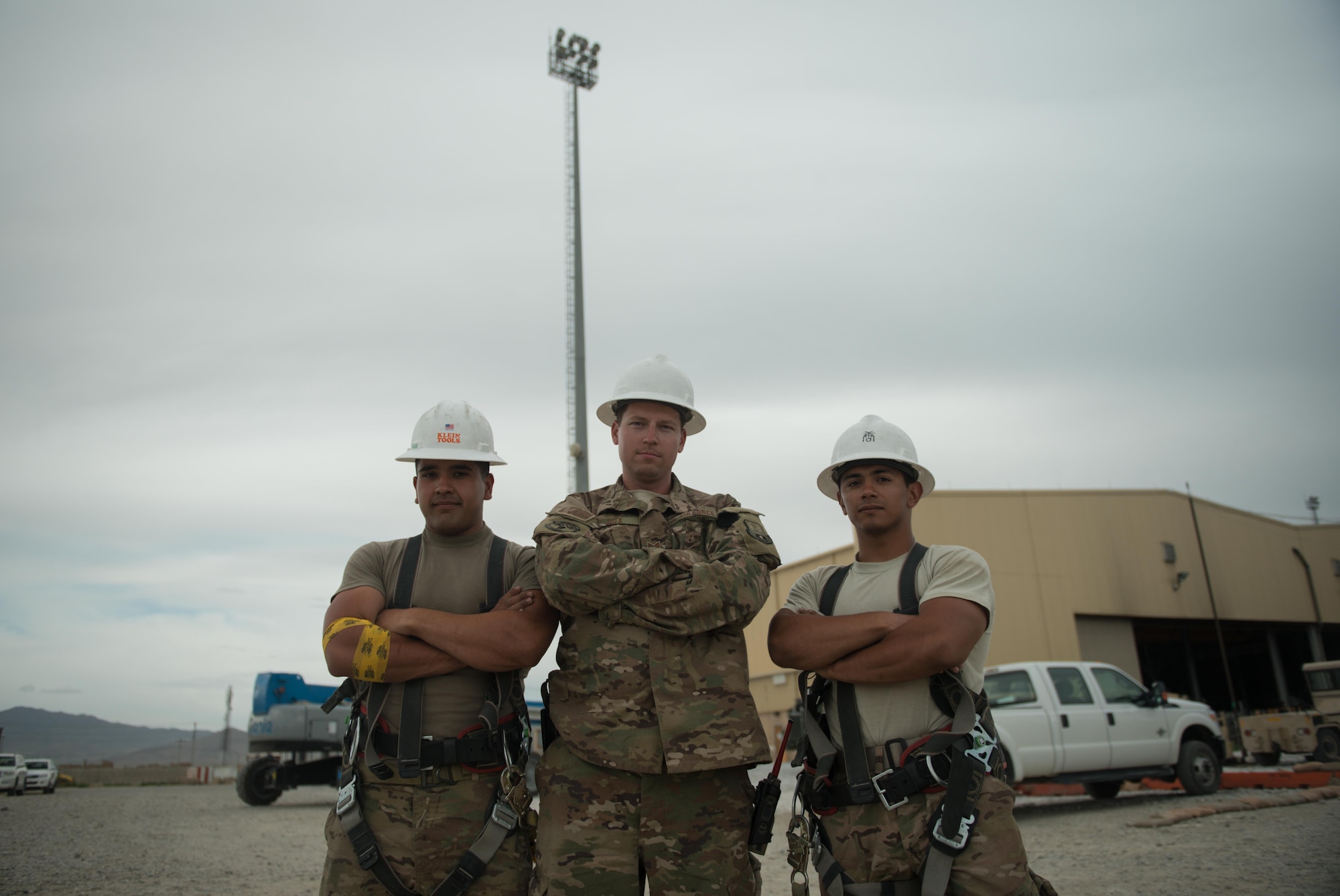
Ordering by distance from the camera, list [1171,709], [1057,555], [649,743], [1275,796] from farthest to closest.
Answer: [1057,555] < [1171,709] < [1275,796] < [649,743]

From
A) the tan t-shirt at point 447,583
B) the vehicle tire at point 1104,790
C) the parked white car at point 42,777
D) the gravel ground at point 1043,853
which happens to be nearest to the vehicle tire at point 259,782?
the gravel ground at point 1043,853

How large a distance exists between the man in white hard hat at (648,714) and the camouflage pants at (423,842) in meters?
0.15

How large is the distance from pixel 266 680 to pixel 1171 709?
56.5 ft

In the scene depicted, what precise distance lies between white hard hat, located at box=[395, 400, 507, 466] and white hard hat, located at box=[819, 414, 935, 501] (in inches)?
55.3

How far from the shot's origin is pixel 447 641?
3117 mm

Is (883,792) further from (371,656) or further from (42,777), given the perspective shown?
(42,777)

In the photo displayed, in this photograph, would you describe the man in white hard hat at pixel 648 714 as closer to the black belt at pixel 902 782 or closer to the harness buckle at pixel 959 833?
the black belt at pixel 902 782

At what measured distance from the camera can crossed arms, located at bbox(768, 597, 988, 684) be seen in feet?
9.62

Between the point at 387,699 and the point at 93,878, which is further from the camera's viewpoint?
the point at 93,878

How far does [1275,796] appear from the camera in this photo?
1041 centimetres

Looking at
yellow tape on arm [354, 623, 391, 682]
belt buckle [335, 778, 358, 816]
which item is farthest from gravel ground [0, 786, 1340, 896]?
yellow tape on arm [354, 623, 391, 682]

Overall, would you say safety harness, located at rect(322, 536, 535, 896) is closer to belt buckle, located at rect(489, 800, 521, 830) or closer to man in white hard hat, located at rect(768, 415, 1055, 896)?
belt buckle, located at rect(489, 800, 521, 830)

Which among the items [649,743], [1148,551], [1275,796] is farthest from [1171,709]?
[1148,551]

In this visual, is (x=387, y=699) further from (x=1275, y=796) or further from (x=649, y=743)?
(x=1275, y=796)
